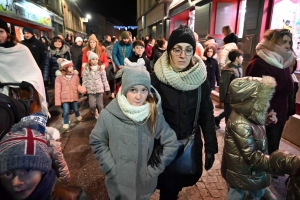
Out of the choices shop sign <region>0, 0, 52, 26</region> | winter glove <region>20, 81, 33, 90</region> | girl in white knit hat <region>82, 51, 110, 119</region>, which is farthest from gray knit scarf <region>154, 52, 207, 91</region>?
shop sign <region>0, 0, 52, 26</region>

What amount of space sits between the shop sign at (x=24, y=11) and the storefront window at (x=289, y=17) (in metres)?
11.4

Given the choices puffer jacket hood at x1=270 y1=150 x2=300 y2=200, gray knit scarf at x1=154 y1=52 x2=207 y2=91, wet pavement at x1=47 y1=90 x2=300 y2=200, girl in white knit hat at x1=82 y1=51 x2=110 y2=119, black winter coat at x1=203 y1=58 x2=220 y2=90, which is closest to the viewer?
puffer jacket hood at x1=270 y1=150 x2=300 y2=200

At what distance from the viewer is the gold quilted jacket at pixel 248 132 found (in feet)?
6.27

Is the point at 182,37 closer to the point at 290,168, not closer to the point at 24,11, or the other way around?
the point at 290,168

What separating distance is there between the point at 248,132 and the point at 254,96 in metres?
0.34

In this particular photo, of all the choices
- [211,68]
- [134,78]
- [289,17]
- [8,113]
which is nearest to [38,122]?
[8,113]

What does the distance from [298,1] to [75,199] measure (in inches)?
225

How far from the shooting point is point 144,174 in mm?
1780

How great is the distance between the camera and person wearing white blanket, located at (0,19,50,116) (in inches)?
113

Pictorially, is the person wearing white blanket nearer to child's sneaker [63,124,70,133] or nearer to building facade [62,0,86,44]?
child's sneaker [63,124,70,133]

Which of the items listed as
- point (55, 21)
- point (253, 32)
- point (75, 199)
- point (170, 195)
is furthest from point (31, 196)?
point (55, 21)

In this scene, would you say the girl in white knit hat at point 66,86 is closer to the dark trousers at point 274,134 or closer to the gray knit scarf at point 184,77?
the gray knit scarf at point 184,77

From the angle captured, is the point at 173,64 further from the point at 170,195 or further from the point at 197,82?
the point at 170,195

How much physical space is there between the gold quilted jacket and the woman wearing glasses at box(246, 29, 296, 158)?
87 centimetres
